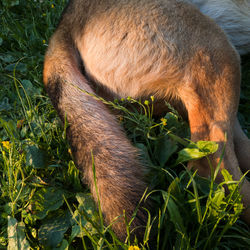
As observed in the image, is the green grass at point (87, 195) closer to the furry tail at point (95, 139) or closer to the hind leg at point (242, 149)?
the furry tail at point (95, 139)

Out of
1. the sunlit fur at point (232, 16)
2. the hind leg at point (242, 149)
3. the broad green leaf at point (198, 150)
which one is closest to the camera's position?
the broad green leaf at point (198, 150)

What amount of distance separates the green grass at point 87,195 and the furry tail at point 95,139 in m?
0.10

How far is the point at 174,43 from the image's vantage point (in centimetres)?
183

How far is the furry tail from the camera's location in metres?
1.35

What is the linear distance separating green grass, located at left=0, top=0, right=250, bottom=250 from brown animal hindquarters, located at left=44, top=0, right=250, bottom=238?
→ 14 centimetres

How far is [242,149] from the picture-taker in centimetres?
193

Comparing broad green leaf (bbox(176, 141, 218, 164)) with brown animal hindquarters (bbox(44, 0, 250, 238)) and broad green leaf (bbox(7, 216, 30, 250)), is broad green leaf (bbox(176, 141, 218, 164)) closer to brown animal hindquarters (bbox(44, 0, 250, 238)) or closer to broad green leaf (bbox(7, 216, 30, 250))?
brown animal hindquarters (bbox(44, 0, 250, 238))

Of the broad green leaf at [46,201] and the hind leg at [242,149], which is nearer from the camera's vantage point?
the broad green leaf at [46,201]

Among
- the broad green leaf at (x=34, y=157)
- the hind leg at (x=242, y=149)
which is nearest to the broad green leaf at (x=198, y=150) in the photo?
the hind leg at (x=242, y=149)

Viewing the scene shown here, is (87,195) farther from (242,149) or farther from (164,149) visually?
(242,149)

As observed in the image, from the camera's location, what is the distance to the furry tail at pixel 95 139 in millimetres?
1348

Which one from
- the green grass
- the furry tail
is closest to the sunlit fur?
the green grass

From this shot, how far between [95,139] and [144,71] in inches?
22.8

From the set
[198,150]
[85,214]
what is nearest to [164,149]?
[198,150]
